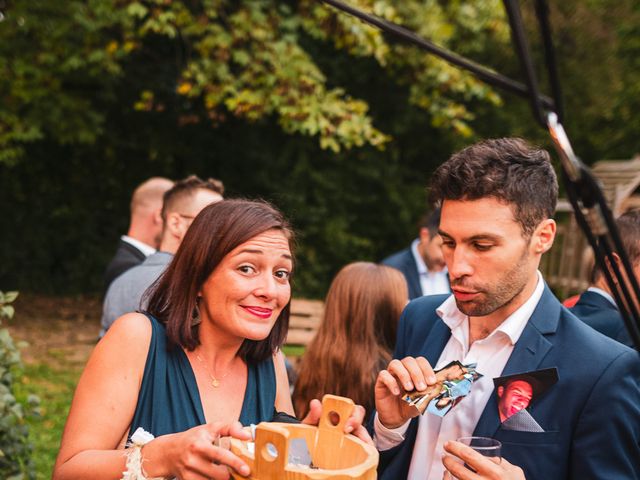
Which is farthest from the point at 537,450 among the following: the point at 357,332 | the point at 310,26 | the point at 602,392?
the point at 310,26

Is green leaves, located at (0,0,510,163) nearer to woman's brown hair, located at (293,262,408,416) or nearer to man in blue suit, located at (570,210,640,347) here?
woman's brown hair, located at (293,262,408,416)

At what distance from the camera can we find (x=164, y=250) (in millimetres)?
4293

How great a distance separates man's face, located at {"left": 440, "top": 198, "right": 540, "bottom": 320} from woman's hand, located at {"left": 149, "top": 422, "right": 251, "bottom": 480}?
32.8 inches

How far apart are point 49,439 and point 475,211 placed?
549 cm

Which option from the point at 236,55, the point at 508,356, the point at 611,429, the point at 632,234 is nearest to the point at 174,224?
the point at 632,234

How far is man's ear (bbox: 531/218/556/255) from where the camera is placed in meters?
2.07

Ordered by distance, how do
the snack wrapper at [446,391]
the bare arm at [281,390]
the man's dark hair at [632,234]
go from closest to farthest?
1. the snack wrapper at [446,391]
2. the bare arm at [281,390]
3. the man's dark hair at [632,234]

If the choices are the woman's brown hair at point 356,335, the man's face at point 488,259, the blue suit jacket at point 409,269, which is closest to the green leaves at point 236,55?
the blue suit jacket at point 409,269

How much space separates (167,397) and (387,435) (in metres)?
0.69

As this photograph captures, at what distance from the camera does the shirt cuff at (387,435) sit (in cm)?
212

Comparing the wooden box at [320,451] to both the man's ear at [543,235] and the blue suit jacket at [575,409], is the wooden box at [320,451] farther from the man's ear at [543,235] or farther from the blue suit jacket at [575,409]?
the man's ear at [543,235]

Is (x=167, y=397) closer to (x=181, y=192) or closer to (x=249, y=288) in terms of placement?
(x=249, y=288)

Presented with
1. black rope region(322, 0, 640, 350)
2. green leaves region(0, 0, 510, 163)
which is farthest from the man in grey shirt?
green leaves region(0, 0, 510, 163)

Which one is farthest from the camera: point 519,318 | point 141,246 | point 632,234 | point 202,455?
point 141,246
